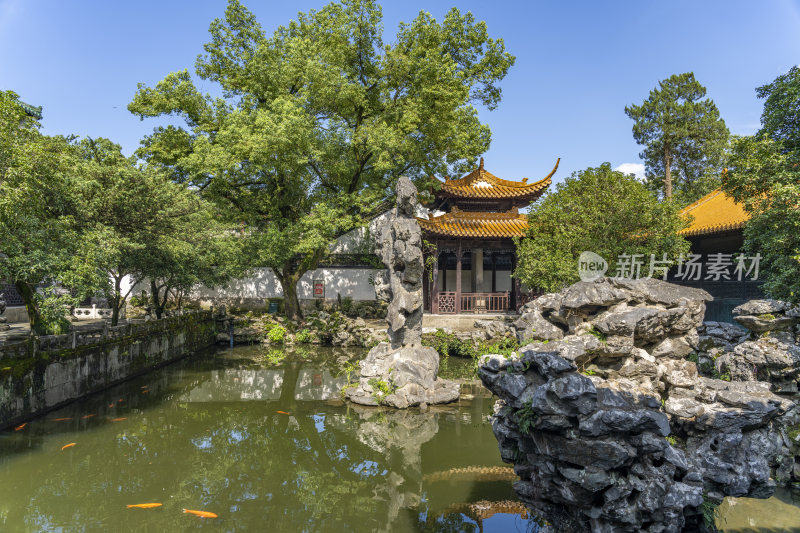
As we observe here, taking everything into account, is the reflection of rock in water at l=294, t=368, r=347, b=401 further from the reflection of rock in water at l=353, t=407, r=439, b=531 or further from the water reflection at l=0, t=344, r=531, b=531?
the reflection of rock in water at l=353, t=407, r=439, b=531

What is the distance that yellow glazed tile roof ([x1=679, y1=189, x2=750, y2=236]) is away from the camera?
1359cm

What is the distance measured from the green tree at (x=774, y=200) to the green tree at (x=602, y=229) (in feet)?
12.5

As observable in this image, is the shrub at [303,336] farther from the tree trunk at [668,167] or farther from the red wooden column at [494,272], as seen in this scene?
the tree trunk at [668,167]

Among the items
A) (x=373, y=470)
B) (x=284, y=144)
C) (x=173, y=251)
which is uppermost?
(x=284, y=144)

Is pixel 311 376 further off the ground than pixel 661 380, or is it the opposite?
pixel 661 380

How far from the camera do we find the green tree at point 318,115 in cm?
1562

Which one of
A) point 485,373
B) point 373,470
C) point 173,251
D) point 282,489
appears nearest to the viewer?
point 485,373

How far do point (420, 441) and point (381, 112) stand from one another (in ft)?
45.6

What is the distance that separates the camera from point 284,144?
48.0ft

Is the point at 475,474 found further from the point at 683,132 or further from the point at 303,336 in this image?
the point at 683,132

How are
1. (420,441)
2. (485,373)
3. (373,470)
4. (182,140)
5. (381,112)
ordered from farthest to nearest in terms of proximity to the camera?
1. (381,112)
2. (182,140)
3. (420,441)
4. (373,470)
5. (485,373)

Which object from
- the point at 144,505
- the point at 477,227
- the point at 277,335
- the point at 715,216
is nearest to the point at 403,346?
the point at 144,505

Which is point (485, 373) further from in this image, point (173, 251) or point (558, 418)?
point (173, 251)

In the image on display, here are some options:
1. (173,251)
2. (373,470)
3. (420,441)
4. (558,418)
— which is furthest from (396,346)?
(558,418)
